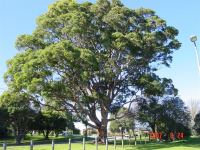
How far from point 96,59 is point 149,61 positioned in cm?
863

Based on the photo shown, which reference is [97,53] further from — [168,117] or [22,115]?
[168,117]

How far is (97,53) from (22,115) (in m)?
20.2

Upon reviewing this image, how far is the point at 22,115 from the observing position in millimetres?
58031

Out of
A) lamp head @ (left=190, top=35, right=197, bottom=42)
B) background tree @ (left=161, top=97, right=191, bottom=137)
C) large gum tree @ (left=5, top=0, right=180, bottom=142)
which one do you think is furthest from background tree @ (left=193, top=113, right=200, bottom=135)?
lamp head @ (left=190, top=35, right=197, bottom=42)

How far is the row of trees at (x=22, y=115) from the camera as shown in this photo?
139ft

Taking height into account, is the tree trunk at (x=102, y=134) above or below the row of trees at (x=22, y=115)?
below

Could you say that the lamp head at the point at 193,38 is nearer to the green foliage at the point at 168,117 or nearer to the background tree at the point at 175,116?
the green foliage at the point at 168,117

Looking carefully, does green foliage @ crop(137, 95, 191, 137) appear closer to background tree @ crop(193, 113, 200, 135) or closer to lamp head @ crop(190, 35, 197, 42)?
background tree @ crop(193, 113, 200, 135)

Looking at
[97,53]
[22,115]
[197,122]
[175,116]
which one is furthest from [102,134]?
[197,122]

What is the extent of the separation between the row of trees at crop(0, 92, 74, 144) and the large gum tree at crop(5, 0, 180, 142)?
185 cm

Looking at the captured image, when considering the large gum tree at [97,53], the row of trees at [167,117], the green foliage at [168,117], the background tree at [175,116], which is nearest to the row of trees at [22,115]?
the large gum tree at [97,53]

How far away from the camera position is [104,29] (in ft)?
144

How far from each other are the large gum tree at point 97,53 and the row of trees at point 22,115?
185cm

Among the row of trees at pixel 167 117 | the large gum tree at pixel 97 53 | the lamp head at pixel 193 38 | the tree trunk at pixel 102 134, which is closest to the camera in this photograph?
the lamp head at pixel 193 38
